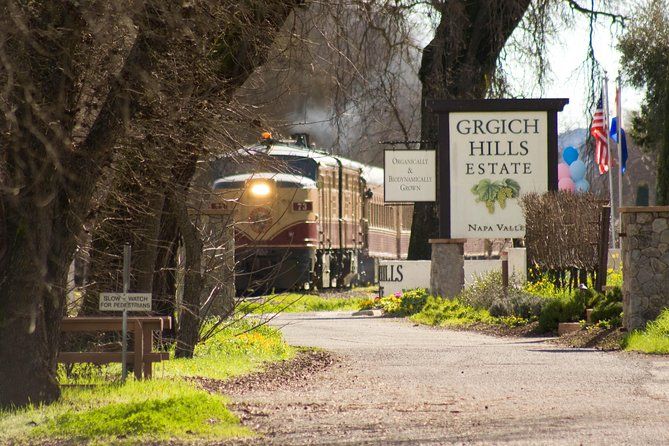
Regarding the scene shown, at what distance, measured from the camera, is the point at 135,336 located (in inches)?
458

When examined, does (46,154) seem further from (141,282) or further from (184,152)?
(141,282)

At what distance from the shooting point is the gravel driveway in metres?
8.98

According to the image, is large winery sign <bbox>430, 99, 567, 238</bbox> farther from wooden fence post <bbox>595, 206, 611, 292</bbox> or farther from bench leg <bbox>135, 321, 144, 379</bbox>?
bench leg <bbox>135, 321, 144, 379</bbox>

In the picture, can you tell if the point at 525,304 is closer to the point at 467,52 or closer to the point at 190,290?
the point at 190,290

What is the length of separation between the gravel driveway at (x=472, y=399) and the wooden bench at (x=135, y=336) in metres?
0.93

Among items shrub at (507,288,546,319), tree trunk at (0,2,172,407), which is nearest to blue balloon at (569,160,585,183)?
shrub at (507,288,546,319)

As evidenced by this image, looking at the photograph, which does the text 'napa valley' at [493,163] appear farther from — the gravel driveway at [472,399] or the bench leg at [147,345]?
the bench leg at [147,345]

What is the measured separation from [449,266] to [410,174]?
11.6 ft

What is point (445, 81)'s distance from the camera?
29.5m

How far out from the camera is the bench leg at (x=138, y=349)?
458 inches

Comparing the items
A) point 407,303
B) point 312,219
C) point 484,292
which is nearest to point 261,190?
point 312,219

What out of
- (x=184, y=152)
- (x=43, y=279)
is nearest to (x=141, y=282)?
(x=184, y=152)

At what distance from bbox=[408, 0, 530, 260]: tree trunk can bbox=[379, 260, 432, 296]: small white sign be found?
3192mm

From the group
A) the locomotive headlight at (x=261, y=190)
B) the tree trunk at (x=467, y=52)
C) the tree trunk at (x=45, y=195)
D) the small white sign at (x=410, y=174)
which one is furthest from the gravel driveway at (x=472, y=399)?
the locomotive headlight at (x=261, y=190)
